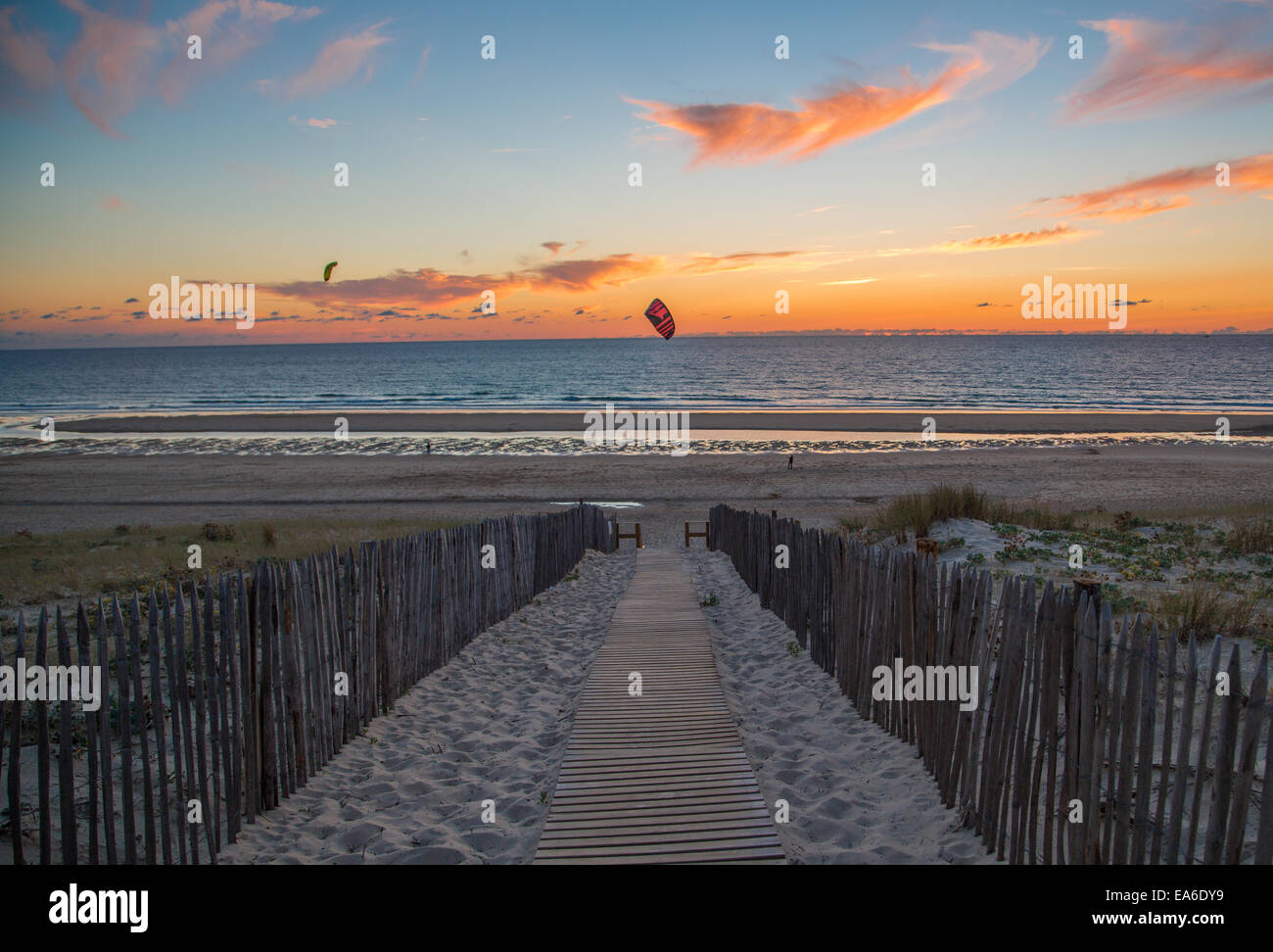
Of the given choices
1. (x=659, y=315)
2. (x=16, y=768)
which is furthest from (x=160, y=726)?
(x=659, y=315)

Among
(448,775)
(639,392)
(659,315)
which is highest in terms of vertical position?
(639,392)

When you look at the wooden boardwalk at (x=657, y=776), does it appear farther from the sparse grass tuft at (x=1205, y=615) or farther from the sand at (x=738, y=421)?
the sand at (x=738, y=421)

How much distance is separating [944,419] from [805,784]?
1886 inches

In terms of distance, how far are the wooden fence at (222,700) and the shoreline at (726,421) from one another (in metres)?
39.0

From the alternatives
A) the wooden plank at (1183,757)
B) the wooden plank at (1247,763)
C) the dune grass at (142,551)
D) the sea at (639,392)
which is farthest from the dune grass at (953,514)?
the sea at (639,392)

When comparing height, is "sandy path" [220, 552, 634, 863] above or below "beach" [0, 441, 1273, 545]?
below

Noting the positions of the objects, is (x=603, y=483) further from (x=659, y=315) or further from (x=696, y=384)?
(x=696, y=384)

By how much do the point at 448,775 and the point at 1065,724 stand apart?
3784 mm

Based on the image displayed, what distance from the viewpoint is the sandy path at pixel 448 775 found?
4148 mm

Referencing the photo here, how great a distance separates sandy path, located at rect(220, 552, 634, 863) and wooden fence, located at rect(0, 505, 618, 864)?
0.20 metres

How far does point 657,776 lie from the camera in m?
4.74

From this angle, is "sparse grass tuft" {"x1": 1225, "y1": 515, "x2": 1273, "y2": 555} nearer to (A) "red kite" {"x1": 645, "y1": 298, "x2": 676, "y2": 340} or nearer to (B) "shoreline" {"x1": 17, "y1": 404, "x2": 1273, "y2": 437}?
(A) "red kite" {"x1": 645, "y1": 298, "x2": 676, "y2": 340}

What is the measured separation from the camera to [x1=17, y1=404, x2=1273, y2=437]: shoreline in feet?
143

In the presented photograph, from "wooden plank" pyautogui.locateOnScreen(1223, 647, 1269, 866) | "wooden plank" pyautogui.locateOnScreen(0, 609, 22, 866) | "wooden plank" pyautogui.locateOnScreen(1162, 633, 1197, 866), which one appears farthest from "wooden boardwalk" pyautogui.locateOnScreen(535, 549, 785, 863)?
"wooden plank" pyautogui.locateOnScreen(0, 609, 22, 866)
